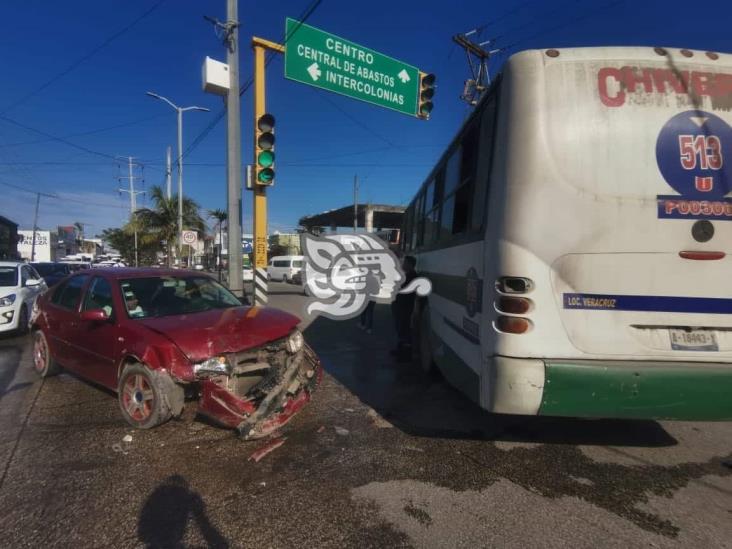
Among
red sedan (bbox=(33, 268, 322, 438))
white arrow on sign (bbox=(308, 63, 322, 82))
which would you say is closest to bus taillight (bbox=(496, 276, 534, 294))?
red sedan (bbox=(33, 268, 322, 438))

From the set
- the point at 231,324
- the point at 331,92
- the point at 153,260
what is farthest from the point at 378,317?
the point at 153,260

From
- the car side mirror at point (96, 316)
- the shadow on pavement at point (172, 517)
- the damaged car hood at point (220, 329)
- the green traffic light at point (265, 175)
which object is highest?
the green traffic light at point (265, 175)

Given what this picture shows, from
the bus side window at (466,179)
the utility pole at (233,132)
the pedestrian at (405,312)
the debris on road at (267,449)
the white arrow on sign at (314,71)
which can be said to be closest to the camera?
the debris on road at (267,449)

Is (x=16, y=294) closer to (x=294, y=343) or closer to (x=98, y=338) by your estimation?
(x=98, y=338)

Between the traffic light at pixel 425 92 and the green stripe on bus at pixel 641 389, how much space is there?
27.5ft

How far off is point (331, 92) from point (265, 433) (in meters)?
7.01

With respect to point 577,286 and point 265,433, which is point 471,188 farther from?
point 265,433

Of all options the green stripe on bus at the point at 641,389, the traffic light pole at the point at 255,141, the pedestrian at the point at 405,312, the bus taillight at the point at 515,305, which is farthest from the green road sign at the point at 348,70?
the green stripe on bus at the point at 641,389

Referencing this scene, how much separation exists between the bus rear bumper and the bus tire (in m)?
2.61

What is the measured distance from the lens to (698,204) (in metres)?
2.92

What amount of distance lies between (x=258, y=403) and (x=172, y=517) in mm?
1299

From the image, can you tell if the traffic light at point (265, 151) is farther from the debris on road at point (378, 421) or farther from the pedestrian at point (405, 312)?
the debris on road at point (378, 421)

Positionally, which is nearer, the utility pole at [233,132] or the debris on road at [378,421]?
the debris on road at [378,421]

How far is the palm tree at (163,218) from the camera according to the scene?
31234 millimetres
